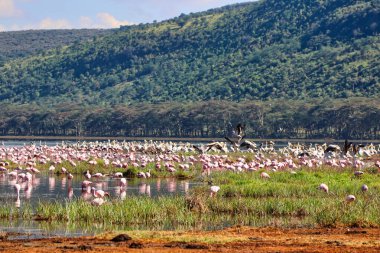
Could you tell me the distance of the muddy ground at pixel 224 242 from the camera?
18.2 meters

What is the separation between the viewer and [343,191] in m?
29.5

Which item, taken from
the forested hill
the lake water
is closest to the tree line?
the forested hill

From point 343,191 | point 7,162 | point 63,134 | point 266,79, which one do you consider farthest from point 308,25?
point 343,191

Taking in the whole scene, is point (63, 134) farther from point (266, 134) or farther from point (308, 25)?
point (308, 25)

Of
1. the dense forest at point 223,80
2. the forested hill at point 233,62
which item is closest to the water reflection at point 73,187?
the dense forest at point 223,80

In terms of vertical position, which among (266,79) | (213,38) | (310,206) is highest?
(213,38)

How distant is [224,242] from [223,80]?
137064 millimetres

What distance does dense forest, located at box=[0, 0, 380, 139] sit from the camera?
384 feet

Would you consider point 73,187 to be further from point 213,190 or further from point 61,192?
point 213,190

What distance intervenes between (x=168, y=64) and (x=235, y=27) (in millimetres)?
16818

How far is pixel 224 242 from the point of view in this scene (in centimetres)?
1939

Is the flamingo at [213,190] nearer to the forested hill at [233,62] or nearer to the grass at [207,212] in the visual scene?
the grass at [207,212]

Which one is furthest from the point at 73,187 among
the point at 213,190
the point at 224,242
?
the point at 224,242

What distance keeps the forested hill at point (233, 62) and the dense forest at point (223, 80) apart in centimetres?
21
